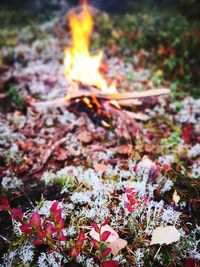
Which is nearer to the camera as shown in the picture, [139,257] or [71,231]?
[139,257]

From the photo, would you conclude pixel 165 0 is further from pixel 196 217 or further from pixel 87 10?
pixel 196 217

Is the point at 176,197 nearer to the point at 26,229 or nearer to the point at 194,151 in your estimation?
the point at 194,151

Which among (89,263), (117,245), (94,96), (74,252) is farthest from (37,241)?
(94,96)

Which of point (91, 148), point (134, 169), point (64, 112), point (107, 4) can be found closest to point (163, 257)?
point (134, 169)

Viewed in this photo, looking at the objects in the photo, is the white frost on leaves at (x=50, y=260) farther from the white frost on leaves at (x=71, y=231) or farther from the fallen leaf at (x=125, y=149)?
the fallen leaf at (x=125, y=149)

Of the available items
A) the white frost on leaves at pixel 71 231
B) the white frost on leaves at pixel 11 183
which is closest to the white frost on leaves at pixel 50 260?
the white frost on leaves at pixel 71 231

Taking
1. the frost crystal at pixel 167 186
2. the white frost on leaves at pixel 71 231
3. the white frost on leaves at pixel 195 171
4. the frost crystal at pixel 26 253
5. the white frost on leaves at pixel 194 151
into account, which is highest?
the white frost on leaves at pixel 194 151

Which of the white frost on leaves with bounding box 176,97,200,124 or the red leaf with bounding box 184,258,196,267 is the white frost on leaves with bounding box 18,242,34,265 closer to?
the red leaf with bounding box 184,258,196,267
